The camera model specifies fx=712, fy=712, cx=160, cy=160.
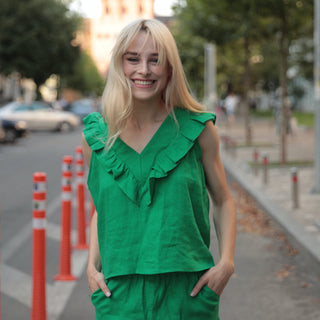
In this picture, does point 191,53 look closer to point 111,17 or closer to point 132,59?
point 132,59

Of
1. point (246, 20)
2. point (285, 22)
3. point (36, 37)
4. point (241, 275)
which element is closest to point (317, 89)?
A: point (241, 275)

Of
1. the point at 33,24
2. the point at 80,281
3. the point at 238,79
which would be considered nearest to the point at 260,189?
the point at 80,281

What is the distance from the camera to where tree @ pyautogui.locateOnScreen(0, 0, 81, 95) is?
141 ft

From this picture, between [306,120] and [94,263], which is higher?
[94,263]

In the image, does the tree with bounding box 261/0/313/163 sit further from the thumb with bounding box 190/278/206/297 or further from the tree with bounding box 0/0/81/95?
the tree with bounding box 0/0/81/95

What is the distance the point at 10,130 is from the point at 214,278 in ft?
85.9

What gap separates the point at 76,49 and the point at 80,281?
1882 inches

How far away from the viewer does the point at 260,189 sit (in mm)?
11953

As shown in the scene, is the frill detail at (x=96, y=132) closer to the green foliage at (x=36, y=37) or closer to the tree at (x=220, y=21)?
the tree at (x=220, y=21)

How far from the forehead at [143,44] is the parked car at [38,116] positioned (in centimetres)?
3082

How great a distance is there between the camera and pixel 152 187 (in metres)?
2.32

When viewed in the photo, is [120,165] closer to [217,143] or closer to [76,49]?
[217,143]

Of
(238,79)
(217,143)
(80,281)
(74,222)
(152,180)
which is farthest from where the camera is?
(238,79)

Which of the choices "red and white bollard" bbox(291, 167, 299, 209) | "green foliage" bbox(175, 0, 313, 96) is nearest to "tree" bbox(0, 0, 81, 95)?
"green foliage" bbox(175, 0, 313, 96)
